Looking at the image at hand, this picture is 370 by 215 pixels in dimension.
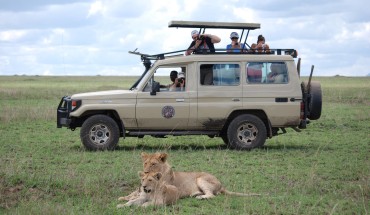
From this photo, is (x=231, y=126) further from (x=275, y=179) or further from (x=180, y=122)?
(x=275, y=179)

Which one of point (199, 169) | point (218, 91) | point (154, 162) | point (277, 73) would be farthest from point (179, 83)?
point (154, 162)

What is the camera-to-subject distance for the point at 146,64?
13.9 metres

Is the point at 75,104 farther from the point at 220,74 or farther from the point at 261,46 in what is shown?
the point at 261,46

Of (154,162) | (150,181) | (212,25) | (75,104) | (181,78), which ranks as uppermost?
(212,25)

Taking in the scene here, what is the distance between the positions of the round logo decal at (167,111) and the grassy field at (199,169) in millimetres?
705

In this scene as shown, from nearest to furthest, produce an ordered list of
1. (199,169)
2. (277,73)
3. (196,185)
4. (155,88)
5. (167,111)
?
(196,185), (199,169), (155,88), (167,111), (277,73)

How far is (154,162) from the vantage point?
25.7 ft

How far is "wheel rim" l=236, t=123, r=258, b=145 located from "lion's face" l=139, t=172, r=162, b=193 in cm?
625

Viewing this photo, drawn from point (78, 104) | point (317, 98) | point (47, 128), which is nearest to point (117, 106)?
point (78, 104)

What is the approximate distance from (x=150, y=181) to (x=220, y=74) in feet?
20.8

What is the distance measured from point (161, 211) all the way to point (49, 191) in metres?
2.04

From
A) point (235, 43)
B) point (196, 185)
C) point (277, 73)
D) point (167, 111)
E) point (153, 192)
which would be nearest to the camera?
point (153, 192)

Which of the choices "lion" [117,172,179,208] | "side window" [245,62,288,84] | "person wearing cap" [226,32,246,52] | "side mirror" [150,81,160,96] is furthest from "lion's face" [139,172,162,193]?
"person wearing cap" [226,32,246,52]

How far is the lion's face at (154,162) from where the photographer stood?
25.5 feet
